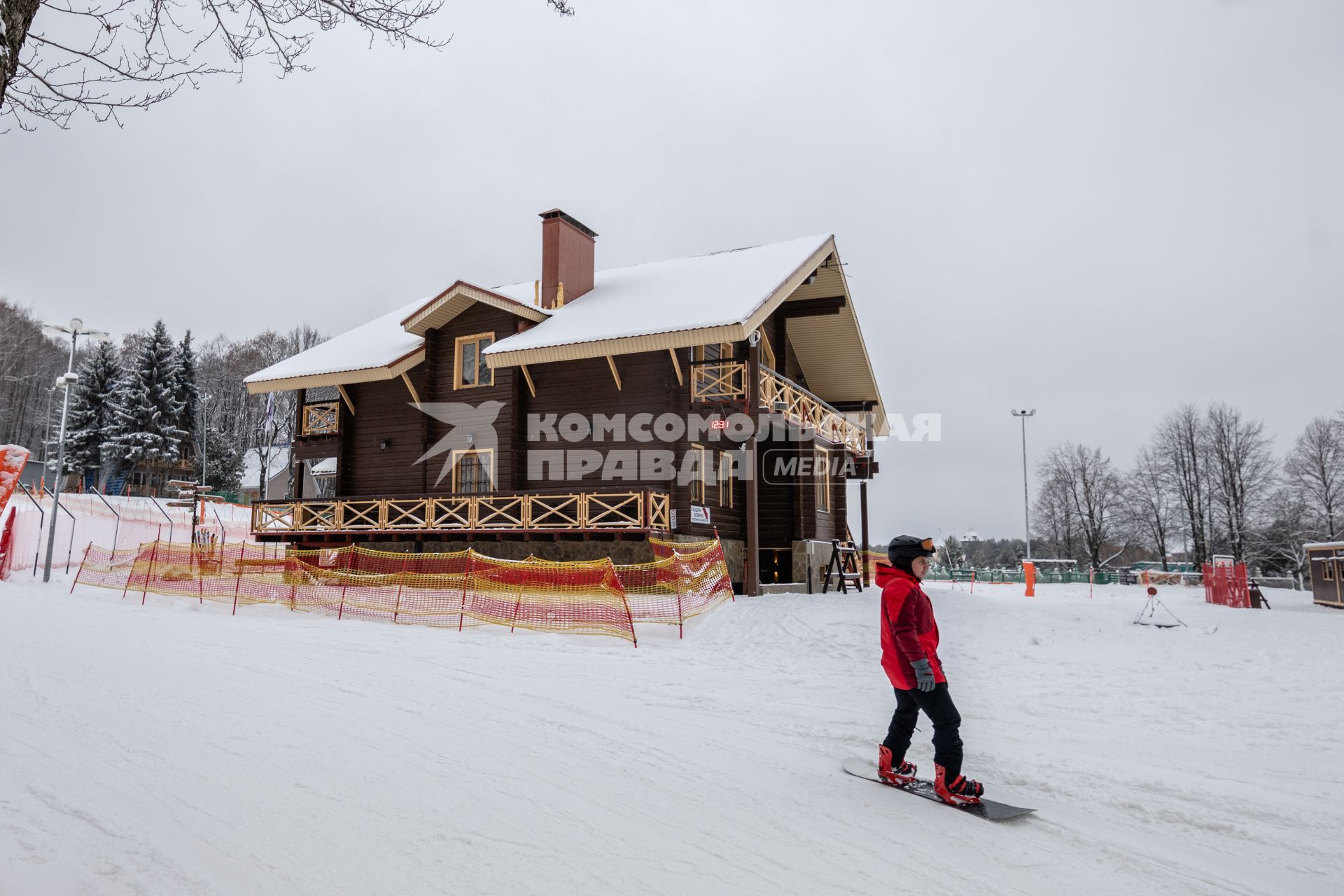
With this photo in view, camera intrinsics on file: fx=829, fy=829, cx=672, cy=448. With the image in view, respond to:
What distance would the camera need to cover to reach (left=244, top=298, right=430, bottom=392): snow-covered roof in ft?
69.2

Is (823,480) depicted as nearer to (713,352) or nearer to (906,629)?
(713,352)

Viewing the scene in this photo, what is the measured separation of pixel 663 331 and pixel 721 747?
11.6m

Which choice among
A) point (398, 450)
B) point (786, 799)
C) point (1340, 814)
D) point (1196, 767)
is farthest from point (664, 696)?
point (398, 450)

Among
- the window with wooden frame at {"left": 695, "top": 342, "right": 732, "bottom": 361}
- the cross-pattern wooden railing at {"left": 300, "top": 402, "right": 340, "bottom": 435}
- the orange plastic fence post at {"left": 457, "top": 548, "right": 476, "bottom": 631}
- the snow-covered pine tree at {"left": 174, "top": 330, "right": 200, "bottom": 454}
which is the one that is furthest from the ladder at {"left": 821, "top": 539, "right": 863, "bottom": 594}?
the snow-covered pine tree at {"left": 174, "top": 330, "right": 200, "bottom": 454}

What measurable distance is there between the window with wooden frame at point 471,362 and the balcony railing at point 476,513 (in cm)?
330

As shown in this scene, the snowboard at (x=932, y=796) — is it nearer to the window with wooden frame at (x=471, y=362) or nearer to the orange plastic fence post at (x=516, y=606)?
the orange plastic fence post at (x=516, y=606)

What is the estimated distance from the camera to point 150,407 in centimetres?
4825

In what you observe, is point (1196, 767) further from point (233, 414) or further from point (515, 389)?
point (233, 414)

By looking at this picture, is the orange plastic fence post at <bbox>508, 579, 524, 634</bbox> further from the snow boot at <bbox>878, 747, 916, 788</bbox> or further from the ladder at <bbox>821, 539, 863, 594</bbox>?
the ladder at <bbox>821, 539, 863, 594</bbox>

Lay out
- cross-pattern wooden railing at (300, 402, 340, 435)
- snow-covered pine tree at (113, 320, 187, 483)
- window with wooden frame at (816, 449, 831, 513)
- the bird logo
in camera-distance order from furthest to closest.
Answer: snow-covered pine tree at (113, 320, 187, 483), window with wooden frame at (816, 449, 831, 513), cross-pattern wooden railing at (300, 402, 340, 435), the bird logo

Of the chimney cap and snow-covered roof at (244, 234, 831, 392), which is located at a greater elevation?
the chimney cap

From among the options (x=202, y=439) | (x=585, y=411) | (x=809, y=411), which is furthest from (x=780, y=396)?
(x=202, y=439)

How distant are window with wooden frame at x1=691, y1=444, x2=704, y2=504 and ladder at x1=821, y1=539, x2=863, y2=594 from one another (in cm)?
391

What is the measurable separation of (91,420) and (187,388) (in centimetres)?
539
